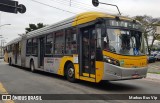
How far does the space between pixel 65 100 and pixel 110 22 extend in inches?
159

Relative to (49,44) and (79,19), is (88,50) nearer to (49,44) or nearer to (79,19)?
(79,19)

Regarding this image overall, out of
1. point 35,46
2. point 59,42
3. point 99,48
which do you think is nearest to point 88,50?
point 99,48

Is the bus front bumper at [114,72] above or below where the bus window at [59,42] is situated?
below

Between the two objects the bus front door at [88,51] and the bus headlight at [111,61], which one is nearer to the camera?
the bus headlight at [111,61]

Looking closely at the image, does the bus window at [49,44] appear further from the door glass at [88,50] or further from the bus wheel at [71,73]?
the door glass at [88,50]

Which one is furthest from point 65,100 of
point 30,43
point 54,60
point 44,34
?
point 30,43

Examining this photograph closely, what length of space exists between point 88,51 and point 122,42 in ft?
5.54

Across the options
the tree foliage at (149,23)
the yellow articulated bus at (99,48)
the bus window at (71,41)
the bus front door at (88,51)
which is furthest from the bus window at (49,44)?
the tree foliage at (149,23)

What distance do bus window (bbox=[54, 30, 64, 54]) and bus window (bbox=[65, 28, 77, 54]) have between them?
2.07ft

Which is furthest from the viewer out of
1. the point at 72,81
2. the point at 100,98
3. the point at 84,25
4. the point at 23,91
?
the point at 72,81

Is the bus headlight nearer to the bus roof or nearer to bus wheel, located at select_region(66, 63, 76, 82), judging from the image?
the bus roof

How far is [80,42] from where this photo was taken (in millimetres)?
12906

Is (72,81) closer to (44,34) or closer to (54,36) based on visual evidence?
(54,36)

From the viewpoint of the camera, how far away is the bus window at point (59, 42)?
588 inches
